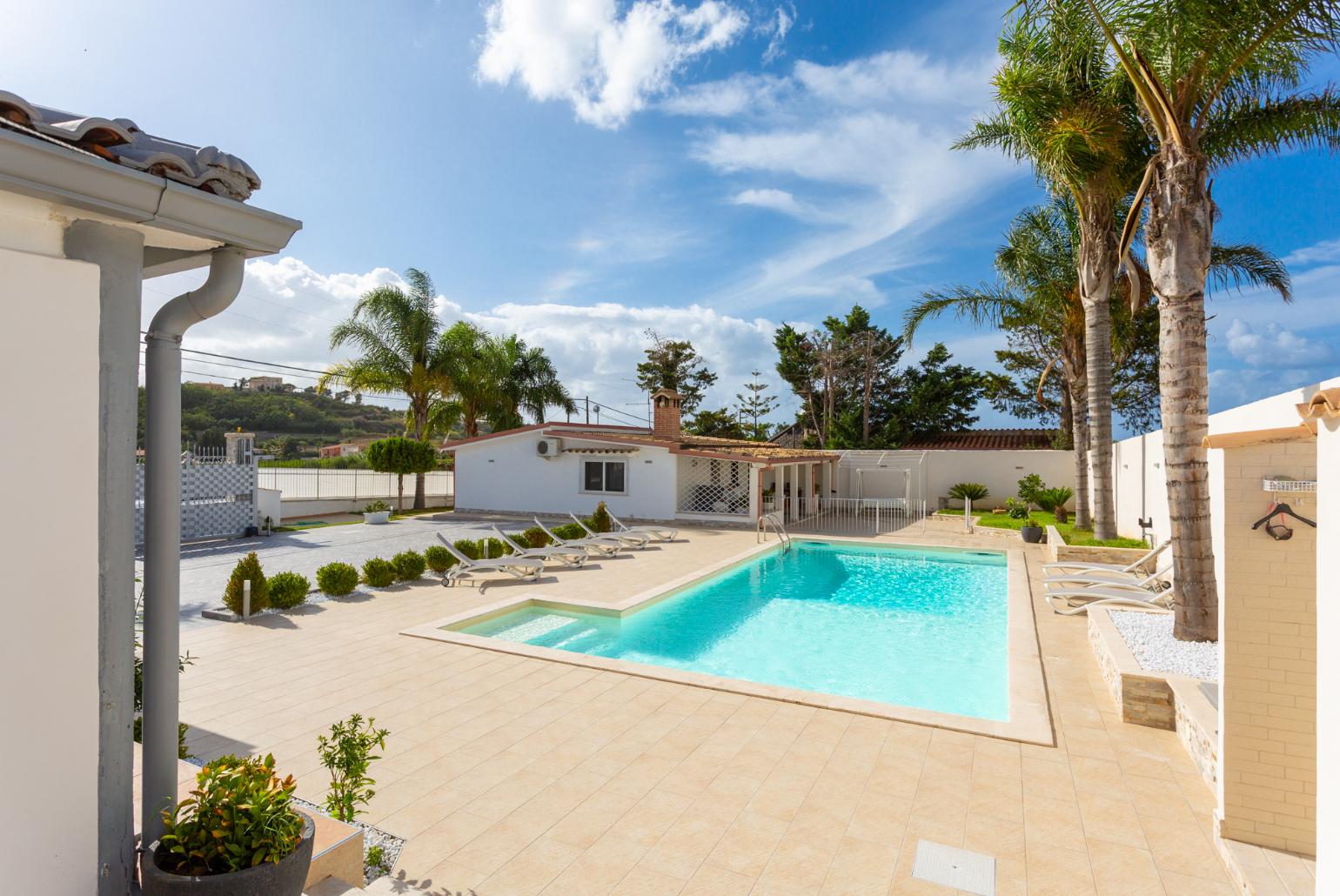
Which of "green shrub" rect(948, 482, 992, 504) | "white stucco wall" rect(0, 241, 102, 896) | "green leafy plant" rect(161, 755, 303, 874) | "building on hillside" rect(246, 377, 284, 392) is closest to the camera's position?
"white stucco wall" rect(0, 241, 102, 896)

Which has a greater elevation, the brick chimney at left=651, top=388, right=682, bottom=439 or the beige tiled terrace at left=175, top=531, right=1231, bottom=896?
the brick chimney at left=651, top=388, right=682, bottom=439

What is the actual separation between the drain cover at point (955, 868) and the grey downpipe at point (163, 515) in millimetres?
3711

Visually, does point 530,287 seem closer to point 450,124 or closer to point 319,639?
point 450,124

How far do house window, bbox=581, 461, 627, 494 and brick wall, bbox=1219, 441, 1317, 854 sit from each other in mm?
19045

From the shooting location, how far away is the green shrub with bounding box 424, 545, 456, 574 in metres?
12.4

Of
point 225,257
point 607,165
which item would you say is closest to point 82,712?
point 225,257

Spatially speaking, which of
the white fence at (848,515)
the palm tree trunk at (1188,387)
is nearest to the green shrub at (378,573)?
the palm tree trunk at (1188,387)

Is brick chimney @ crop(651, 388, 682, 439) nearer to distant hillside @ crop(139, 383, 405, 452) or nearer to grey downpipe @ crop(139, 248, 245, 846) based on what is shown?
distant hillside @ crop(139, 383, 405, 452)

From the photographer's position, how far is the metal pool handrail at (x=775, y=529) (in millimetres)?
17578

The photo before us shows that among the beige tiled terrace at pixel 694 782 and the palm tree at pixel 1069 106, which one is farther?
the palm tree at pixel 1069 106

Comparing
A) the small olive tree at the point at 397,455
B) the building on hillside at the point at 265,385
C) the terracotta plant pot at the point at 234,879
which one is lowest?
the terracotta plant pot at the point at 234,879

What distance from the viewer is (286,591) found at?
9773 millimetres

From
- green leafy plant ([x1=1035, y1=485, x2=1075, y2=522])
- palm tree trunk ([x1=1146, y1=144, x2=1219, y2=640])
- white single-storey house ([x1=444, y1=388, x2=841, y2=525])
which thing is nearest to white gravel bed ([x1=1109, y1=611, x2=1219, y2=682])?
palm tree trunk ([x1=1146, y1=144, x2=1219, y2=640])

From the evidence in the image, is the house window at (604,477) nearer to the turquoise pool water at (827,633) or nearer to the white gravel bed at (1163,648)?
the turquoise pool water at (827,633)
